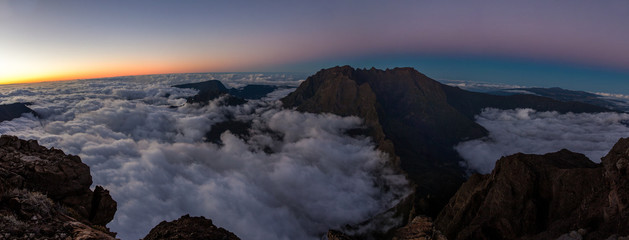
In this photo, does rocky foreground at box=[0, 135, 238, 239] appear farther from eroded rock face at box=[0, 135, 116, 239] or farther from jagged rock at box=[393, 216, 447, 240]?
jagged rock at box=[393, 216, 447, 240]

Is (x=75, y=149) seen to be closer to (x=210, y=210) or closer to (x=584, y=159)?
(x=210, y=210)

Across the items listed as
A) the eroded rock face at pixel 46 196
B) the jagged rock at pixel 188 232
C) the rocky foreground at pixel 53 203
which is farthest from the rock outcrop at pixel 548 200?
the eroded rock face at pixel 46 196

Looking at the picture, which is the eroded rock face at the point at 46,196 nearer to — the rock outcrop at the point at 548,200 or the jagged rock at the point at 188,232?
the jagged rock at the point at 188,232

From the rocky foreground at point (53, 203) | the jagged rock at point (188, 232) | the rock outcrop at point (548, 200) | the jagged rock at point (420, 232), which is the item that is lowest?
the rock outcrop at point (548, 200)

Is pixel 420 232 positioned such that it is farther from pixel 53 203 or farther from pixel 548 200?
pixel 548 200

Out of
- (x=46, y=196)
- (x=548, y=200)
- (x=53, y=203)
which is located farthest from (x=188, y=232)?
(x=548, y=200)

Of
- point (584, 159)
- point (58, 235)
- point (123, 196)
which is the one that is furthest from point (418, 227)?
point (123, 196)
